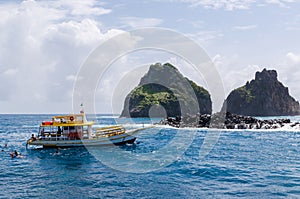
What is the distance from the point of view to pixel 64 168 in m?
39.0

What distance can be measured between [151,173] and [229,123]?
219 ft

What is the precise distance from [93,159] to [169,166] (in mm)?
11260

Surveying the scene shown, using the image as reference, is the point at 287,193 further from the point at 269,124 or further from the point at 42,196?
the point at 269,124

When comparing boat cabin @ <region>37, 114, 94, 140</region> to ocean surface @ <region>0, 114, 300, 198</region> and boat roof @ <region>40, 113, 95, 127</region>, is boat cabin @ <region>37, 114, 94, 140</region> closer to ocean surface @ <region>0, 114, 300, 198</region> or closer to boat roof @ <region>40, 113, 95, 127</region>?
boat roof @ <region>40, 113, 95, 127</region>

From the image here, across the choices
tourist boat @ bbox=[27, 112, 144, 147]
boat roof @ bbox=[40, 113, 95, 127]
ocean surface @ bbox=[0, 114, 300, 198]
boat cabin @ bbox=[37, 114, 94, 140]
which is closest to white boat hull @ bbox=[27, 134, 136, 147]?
tourist boat @ bbox=[27, 112, 144, 147]

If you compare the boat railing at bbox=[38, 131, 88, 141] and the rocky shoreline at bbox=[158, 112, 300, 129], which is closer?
the boat railing at bbox=[38, 131, 88, 141]

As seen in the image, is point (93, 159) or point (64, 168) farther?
point (93, 159)

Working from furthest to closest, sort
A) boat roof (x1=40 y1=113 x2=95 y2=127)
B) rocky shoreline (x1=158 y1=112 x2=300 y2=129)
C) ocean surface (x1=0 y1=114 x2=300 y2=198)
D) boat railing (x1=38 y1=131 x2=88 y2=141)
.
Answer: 1. rocky shoreline (x1=158 y1=112 x2=300 y2=129)
2. boat railing (x1=38 y1=131 x2=88 y2=141)
3. boat roof (x1=40 y1=113 x2=95 y2=127)
4. ocean surface (x1=0 y1=114 x2=300 y2=198)

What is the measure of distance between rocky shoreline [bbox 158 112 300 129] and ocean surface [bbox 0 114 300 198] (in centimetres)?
4052

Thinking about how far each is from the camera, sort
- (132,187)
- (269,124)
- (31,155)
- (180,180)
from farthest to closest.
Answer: (269,124) < (31,155) < (180,180) < (132,187)

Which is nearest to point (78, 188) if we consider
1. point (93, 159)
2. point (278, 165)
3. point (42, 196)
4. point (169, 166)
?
point (42, 196)

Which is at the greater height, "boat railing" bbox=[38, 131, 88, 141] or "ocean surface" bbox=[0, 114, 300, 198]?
"boat railing" bbox=[38, 131, 88, 141]

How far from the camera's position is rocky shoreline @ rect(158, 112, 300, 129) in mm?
92562

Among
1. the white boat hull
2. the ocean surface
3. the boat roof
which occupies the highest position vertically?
the boat roof
